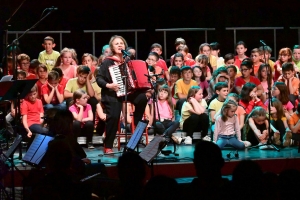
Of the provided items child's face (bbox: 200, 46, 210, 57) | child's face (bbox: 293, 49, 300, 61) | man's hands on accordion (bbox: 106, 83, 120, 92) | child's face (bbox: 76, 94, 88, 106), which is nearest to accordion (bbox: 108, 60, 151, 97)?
man's hands on accordion (bbox: 106, 83, 120, 92)

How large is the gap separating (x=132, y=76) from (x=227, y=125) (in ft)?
5.59

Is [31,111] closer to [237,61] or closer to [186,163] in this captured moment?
[186,163]

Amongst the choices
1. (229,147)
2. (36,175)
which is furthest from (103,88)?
(36,175)

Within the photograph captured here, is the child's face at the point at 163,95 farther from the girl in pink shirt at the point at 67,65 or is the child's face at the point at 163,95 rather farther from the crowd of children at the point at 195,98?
the girl in pink shirt at the point at 67,65

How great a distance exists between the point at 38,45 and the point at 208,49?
12.0 ft

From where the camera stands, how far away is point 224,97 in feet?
30.6

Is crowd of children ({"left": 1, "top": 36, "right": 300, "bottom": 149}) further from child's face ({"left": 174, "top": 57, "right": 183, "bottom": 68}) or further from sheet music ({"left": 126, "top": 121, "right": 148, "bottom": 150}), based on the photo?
sheet music ({"left": 126, "top": 121, "right": 148, "bottom": 150})

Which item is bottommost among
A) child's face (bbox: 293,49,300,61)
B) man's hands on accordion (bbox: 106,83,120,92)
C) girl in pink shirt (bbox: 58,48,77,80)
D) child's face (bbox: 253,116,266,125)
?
child's face (bbox: 253,116,266,125)

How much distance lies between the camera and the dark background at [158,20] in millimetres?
12922

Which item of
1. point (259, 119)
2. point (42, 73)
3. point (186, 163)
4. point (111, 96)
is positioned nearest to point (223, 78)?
point (259, 119)

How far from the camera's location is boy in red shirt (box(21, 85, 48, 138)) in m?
8.63

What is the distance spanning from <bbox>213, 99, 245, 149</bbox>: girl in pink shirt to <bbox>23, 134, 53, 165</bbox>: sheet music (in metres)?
3.47

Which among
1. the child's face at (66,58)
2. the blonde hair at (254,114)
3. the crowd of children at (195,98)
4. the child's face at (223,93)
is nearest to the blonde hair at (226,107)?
the crowd of children at (195,98)

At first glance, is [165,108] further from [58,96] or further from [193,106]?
[58,96]
